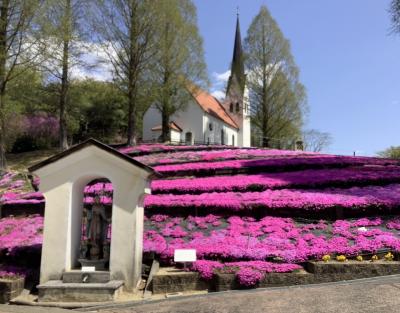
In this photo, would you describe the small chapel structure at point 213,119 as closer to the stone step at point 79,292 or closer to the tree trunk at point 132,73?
the tree trunk at point 132,73

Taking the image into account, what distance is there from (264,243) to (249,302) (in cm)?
330

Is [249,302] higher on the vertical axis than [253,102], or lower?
lower

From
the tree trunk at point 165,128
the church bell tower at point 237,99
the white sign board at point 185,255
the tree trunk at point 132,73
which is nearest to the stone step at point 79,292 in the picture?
the white sign board at point 185,255

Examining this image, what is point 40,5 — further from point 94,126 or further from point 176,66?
point 94,126

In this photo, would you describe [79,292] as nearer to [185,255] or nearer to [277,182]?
[185,255]

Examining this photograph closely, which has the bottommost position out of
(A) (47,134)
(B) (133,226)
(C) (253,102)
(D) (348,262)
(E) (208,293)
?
(E) (208,293)

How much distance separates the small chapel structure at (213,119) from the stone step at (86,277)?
3400cm

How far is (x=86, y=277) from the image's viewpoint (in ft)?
28.4

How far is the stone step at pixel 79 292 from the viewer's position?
815cm

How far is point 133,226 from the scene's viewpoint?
898 centimetres

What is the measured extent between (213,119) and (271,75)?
1071 centimetres

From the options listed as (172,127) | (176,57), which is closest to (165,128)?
(176,57)

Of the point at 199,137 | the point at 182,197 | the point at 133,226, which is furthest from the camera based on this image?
the point at 199,137

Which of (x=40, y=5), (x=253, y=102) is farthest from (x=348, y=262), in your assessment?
(x=253, y=102)
